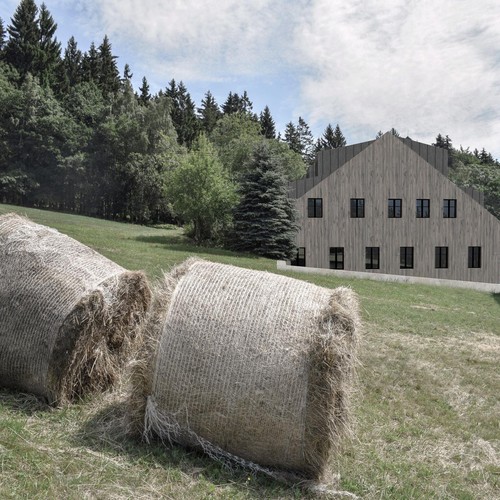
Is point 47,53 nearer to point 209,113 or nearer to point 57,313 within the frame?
point 209,113

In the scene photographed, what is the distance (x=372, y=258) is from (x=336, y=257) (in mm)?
2330

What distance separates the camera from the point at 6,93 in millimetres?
51906

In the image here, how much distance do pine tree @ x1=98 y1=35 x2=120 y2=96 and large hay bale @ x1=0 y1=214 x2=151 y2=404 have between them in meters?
71.4

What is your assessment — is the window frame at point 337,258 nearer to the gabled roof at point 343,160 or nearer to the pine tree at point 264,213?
the pine tree at point 264,213

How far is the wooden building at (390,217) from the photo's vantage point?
30047 millimetres

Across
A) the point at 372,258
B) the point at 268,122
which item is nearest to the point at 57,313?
the point at 372,258

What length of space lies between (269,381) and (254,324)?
51 cm

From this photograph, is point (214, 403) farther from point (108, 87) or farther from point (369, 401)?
point (108, 87)

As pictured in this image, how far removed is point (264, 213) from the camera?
2797 cm

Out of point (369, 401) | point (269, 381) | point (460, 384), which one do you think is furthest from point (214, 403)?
point (460, 384)

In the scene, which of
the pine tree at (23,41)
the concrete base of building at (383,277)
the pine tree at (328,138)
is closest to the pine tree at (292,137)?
the pine tree at (328,138)

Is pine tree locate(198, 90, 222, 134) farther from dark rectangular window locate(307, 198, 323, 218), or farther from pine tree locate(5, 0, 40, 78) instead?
dark rectangular window locate(307, 198, 323, 218)

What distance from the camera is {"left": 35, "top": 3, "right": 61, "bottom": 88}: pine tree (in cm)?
6575

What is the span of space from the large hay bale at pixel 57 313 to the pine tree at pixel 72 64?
223 ft
